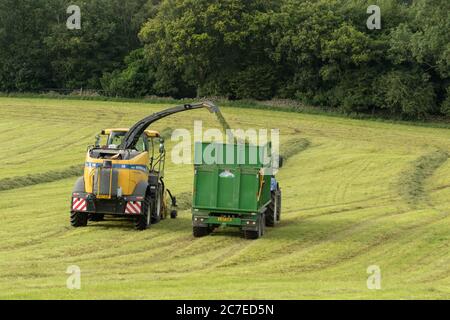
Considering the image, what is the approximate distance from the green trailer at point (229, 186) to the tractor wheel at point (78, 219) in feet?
12.7

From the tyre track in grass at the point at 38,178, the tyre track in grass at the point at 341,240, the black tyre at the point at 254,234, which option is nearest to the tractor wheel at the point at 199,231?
the black tyre at the point at 254,234

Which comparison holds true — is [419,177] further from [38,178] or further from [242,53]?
[242,53]

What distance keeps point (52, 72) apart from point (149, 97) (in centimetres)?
1169

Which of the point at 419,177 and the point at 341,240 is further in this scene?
the point at 419,177

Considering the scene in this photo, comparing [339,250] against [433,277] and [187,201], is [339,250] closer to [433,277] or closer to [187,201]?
[433,277]

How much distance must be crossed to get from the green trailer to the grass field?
Answer: 658mm

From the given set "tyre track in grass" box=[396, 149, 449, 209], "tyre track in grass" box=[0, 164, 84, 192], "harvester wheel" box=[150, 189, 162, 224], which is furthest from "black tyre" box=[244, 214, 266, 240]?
"tyre track in grass" box=[0, 164, 84, 192]

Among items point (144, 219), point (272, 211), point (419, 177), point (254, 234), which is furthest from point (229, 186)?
point (419, 177)

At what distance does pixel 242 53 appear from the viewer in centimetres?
8444

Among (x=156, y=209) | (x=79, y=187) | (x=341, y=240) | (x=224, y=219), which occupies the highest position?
(x=79, y=187)

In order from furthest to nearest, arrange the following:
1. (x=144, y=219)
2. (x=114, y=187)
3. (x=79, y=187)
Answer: (x=79, y=187) → (x=144, y=219) → (x=114, y=187)

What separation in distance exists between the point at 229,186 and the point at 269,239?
1.97m

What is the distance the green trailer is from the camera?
26656 millimetres

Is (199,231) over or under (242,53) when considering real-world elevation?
under
